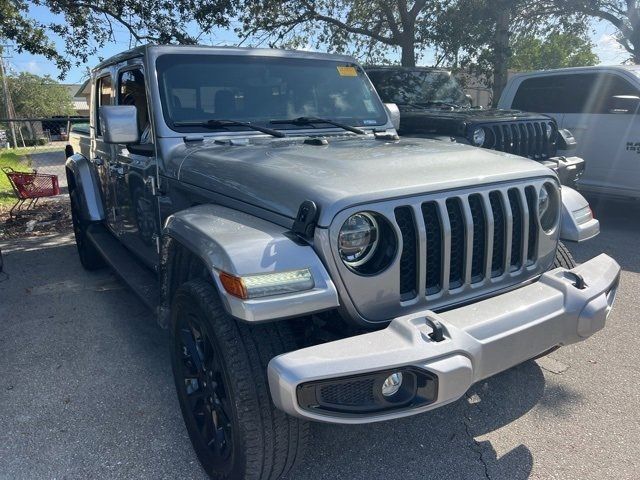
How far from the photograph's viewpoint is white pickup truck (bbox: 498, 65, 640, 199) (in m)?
6.51

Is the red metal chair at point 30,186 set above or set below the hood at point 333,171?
below

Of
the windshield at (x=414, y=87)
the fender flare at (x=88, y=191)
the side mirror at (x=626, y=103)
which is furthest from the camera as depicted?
the windshield at (x=414, y=87)

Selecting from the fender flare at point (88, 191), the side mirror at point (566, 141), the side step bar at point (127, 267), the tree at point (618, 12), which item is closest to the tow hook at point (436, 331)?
the side step bar at point (127, 267)

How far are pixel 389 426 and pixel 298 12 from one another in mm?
11192

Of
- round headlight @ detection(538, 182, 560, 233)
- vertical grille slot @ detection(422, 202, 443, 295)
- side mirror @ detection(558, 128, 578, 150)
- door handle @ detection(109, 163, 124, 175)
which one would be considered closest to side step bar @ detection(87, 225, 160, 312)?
door handle @ detection(109, 163, 124, 175)

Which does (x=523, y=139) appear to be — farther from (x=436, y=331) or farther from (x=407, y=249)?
(x=436, y=331)

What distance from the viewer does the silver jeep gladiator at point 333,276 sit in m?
1.87

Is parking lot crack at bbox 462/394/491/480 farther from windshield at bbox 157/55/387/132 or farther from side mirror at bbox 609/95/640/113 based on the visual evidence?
side mirror at bbox 609/95/640/113

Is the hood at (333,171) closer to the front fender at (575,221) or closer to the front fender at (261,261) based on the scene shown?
the front fender at (261,261)

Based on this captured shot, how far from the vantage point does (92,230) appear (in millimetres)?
4969

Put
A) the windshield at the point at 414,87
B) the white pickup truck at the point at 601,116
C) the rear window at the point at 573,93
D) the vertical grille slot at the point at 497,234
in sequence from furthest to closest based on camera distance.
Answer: the windshield at the point at 414,87
the rear window at the point at 573,93
the white pickup truck at the point at 601,116
the vertical grille slot at the point at 497,234

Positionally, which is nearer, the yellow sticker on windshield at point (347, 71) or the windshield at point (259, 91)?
the windshield at point (259, 91)

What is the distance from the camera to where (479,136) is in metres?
5.79

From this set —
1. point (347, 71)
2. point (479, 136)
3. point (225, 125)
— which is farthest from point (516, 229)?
point (479, 136)
